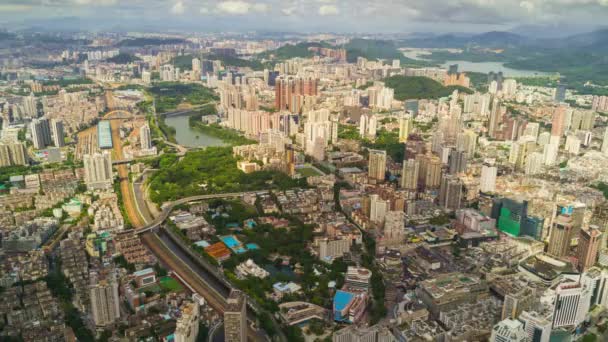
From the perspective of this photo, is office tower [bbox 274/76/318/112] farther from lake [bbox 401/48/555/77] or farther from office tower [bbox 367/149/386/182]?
lake [bbox 401/48/555/77]

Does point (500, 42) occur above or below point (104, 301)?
above

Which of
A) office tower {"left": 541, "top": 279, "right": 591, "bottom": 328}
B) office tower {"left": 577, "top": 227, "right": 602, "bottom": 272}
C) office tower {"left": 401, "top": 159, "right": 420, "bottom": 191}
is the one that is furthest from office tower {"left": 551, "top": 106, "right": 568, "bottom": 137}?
office tower {"left": 541, "top": 279, "right": 591, "bottom": 328}

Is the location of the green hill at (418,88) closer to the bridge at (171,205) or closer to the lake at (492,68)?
the lake at (492,68)

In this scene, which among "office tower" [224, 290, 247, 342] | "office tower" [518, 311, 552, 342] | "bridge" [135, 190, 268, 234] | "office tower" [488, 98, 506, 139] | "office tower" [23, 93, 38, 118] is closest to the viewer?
"office tower" [224, 290, 247, 342]

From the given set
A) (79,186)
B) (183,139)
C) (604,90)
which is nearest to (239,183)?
(79,186)

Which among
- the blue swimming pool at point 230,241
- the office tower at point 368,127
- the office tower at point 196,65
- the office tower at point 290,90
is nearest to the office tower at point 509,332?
the blue swimming pool at point 230,241

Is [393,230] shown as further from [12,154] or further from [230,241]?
[12,154]

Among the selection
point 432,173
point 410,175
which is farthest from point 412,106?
point 410,175

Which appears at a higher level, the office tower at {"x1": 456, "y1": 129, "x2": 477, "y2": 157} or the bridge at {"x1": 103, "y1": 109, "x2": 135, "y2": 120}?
the office tower at {"x1": 456, "y1": 129, "x2": 477, "y2": 157}
